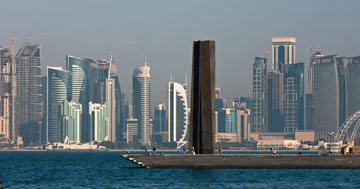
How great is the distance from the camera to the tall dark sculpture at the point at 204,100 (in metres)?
109

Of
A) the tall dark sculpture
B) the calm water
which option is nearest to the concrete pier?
the calm water

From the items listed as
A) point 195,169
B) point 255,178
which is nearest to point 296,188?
point 255,178

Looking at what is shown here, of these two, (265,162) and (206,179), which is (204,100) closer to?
(265,162)

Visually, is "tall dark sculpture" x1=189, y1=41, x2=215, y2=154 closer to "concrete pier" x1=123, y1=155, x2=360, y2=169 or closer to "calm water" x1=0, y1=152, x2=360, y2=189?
"concrete pier" x1=123, y1=155, x2=360, y2=169

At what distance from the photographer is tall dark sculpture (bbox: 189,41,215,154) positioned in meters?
109

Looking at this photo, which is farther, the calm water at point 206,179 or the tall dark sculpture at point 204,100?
the tall dark sculpture at point 204,100

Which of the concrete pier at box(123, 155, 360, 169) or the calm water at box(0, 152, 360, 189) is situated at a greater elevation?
the concrete pier at box(123, 155, 360, 169)

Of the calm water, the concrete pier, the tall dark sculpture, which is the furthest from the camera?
the tall dark sculpture

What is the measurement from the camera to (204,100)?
109312mm

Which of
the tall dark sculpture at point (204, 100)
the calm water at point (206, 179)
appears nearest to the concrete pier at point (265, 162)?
the calm water at point (206, 179)

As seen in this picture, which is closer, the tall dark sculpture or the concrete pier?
the concrete pier

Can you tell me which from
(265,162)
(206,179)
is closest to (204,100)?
(265,162)

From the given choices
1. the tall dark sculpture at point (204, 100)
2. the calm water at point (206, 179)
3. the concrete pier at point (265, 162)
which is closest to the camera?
the calm water at point (206, 179)

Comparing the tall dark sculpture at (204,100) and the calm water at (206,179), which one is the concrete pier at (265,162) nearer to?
the calm water at (206,179)
